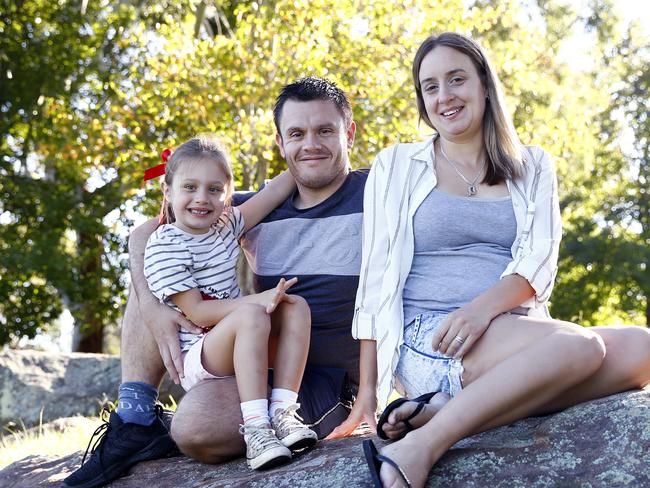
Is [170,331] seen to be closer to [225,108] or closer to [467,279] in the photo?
[467,279]

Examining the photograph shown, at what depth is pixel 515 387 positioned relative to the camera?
2.65 m

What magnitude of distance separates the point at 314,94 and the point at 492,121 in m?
0.79

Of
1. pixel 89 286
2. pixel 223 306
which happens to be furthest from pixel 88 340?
pixel 223 306

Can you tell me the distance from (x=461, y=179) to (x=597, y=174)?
18224 mm

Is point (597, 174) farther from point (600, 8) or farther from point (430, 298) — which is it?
point (430, 298)

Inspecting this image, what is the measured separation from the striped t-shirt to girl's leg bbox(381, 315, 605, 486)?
111cm

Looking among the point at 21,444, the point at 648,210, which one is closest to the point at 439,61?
the point at 21,444

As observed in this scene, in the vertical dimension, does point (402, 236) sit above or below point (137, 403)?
above

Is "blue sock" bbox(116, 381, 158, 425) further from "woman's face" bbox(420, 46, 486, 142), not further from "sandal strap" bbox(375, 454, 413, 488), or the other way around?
"woman's face" bbox(420, 46, 486, 142)

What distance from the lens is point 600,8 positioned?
65.7 ft

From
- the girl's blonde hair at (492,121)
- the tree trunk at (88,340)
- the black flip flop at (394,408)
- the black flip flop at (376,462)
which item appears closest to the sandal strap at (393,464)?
the black flip flop at (376,462)

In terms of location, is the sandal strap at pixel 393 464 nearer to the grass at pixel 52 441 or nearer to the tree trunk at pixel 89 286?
the grass at pixel 52 441

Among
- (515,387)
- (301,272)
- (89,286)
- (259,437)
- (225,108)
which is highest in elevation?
(225,108)

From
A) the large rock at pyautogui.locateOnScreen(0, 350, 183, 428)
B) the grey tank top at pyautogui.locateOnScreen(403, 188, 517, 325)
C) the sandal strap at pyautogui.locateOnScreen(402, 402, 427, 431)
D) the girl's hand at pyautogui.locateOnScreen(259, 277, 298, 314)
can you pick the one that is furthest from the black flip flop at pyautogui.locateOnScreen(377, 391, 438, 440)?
the large rock at pyautogui.locateOnScreen(0, 350, 183, 428)
